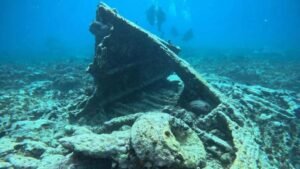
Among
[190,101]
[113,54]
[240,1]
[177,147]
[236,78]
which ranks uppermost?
[240,1]

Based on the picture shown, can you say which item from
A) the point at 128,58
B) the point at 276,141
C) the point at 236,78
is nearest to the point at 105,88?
the point at 128,58

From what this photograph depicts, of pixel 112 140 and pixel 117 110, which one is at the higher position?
pixel 117 110

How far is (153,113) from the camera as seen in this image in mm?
4355

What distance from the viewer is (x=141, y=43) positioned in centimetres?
850

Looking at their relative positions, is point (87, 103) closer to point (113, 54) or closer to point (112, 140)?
point (113, 54)

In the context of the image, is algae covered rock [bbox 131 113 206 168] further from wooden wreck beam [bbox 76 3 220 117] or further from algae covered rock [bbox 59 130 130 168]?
wooden wreck beam [bbox 76 3 220 117]

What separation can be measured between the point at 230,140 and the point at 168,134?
2260 millimetres

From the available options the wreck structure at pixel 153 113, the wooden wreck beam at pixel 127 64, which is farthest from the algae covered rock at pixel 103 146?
the wooden wreck beam at pixel 127 64

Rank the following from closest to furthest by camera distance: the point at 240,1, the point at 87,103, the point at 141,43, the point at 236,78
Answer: the point at 87,103
the point at 141,43
the point at 236,78
the point at 240,1

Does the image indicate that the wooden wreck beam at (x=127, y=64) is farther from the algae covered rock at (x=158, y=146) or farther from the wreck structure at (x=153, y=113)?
the algae covered rock at (x=158, y=146)

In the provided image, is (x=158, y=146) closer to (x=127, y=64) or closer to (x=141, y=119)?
(x=141, y=119)

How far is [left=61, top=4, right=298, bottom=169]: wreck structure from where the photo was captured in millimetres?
3672

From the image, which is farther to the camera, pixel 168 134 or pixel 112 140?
pixel 112 140

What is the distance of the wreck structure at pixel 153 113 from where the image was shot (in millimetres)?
3672
